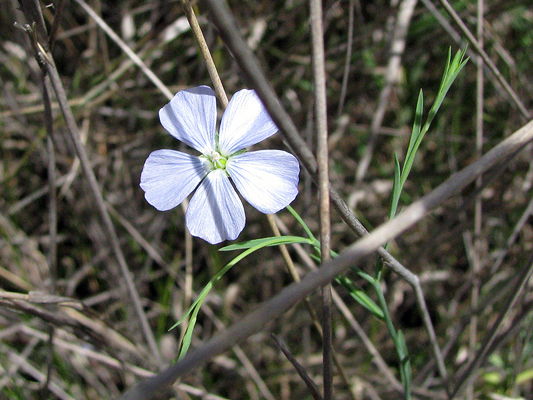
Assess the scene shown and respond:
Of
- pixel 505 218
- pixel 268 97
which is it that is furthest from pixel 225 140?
pixel 505 218

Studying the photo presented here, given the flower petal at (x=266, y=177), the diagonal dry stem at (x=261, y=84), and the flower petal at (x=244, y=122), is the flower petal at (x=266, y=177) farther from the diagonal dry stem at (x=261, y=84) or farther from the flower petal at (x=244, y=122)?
the diagonal dry stem at (x=261, y=84)

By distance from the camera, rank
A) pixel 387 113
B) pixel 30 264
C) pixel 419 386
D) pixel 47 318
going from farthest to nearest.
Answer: pixel 387 113 → pixel 30 264 → pixel 419 386 → pixel 47 318

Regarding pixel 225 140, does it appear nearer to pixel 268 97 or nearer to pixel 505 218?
pixel 268 97

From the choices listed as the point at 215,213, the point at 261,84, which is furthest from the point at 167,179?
the point at 261,84

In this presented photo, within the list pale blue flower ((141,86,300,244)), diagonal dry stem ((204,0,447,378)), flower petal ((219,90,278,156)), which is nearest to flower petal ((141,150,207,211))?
pale blue flower ((141,86,300,244))

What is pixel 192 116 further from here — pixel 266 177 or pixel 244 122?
pixel 266 177

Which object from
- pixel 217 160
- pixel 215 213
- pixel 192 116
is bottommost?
pixel 215 213

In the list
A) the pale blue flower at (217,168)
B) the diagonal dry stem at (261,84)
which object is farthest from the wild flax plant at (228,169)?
the diagonal dry stem at (261,84)
